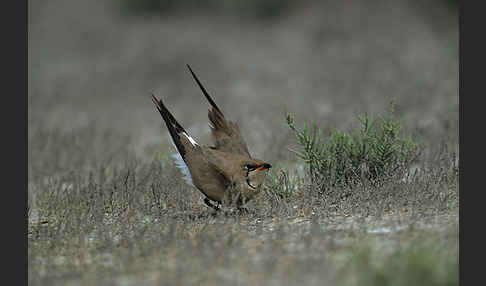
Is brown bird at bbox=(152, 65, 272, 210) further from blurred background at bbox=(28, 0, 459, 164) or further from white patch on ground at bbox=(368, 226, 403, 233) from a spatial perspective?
blurred background at bbox=(28, 0, 459, 164)

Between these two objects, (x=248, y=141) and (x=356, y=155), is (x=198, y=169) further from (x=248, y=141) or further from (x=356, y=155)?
(x=248, y=141)

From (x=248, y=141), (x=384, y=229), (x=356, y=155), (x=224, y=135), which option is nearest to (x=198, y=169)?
(x=224, y=135)

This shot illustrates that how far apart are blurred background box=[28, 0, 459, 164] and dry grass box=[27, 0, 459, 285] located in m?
0.05

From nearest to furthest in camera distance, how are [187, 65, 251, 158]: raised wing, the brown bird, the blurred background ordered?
the brown bird, [187, 65, 251, 158]: raised wing, the blurred background

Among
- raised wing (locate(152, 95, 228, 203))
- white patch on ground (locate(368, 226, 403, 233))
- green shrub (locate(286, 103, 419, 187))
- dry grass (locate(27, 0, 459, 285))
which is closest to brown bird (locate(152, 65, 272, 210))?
raised wing (locate(152, 95, 228, 203))

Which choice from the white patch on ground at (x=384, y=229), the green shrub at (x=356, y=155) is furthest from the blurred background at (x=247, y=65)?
the white patch on ground at (x=384, y=229)

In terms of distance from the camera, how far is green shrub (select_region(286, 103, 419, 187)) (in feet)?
16.1

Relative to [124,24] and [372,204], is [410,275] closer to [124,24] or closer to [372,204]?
[372,204]

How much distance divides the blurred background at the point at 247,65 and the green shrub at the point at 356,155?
1471mm

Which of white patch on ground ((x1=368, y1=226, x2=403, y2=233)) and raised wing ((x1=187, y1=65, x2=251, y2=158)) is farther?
raised wing ((x1=187, y1=65, x2=251, y2=158))

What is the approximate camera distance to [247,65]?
12.4 metres

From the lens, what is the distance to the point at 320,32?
1336 centimetres

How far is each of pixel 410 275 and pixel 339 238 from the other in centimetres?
87

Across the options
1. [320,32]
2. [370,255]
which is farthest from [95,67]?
[370,255]
